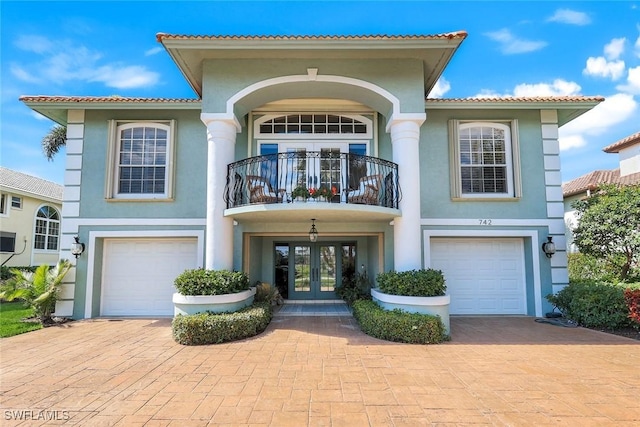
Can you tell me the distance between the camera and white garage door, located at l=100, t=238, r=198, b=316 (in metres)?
9.68

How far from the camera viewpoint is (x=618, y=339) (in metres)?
7.00

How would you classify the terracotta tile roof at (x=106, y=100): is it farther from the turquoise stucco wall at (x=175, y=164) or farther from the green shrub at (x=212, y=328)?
the green shrub at (x=212, y=328)

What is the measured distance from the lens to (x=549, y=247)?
30.2 ft

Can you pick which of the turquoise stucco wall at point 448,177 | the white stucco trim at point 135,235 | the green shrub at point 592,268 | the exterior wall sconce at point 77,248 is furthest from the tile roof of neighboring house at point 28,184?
the green shrub at point 592,268

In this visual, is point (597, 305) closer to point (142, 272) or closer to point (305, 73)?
point (305, 73)

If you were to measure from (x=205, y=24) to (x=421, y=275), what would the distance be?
8.14m

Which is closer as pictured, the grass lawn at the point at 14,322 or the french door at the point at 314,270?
the grass lawn at the point at 14,322

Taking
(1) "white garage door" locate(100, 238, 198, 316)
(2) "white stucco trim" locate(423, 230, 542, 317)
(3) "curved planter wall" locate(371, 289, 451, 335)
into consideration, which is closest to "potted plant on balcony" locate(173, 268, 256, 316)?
(1) "white garage door" locate(100, 238, 198, 316)

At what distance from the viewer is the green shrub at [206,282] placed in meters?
7.36

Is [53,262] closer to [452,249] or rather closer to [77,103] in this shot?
[77,103]

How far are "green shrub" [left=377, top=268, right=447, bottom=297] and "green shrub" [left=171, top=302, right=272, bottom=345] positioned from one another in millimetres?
3354

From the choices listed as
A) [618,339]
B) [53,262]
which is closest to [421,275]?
[618,339]

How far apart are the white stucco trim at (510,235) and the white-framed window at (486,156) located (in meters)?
1.11

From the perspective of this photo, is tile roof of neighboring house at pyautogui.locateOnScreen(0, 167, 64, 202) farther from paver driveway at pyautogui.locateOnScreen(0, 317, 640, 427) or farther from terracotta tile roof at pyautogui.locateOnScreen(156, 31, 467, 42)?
terracotta tile roof at pyautogui.locateOnScreen(156, 31, 467, 42)
